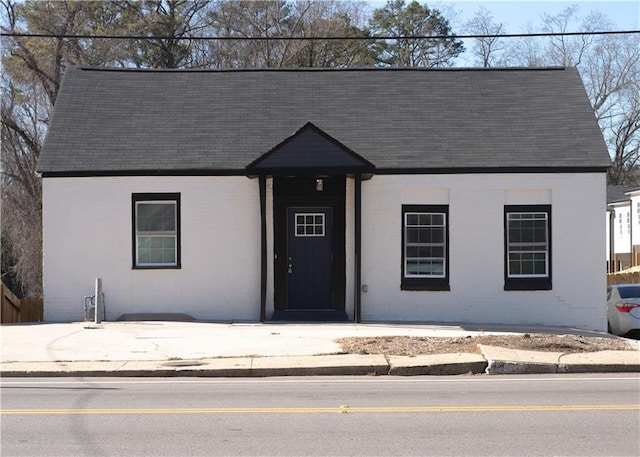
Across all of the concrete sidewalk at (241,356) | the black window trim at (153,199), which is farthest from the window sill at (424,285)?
the black window trim at (153,199)

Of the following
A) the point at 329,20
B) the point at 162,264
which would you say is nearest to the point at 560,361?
the point at 162,264

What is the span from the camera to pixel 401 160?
2016 centimetres

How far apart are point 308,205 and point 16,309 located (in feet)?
26.6

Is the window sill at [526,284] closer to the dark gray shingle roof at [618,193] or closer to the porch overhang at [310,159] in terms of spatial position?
the porch overhang at [310,159]

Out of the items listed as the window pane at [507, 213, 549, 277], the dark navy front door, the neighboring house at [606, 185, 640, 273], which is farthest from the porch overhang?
the neighboring house at [606, 185, 640, 273]

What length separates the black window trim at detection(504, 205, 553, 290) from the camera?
20031 mm

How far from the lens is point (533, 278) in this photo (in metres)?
20.1

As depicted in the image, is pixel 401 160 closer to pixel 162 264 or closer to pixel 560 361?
pixel 162 264

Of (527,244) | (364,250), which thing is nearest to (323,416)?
(364,250)

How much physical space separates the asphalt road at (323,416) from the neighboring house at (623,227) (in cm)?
3597

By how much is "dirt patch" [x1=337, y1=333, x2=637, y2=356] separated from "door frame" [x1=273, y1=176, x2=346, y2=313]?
12.8 ft

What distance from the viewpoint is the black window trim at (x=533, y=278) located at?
20.0 m

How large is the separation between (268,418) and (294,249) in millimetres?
10690

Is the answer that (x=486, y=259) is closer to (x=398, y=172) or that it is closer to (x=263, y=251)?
(x=398, y=172)
